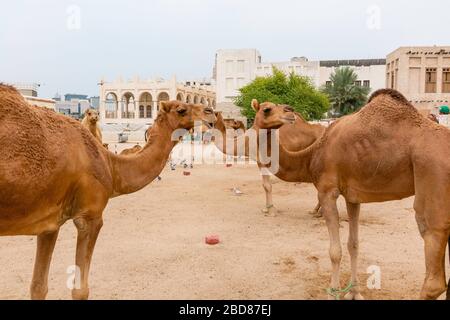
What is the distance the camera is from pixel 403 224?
9.77 metres

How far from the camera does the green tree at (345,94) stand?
51656mm

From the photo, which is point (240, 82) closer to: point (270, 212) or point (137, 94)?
point (137, 94)

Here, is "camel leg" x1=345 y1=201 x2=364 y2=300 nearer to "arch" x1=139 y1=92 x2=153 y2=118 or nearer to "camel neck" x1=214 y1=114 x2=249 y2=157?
"camel neck" x1=214 y1=114 x2=249 y2=157

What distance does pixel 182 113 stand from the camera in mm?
5102

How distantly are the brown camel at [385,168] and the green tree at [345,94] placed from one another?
157 feet

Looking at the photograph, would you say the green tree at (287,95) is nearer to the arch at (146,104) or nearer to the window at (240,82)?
the window at (240,82)

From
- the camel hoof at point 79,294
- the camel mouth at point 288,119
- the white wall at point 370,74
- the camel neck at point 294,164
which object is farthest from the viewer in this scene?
the white wall at point 370,74

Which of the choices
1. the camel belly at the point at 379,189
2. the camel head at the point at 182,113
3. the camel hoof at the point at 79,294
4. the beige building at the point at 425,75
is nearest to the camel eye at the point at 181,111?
the camel head at the point at 182,113

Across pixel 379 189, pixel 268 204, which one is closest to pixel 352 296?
pixel 379 189

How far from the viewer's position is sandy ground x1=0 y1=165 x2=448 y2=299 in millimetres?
5688

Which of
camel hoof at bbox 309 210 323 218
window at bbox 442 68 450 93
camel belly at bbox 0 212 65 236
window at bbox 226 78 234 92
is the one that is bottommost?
camel hoof at bbox 309 210 323 218

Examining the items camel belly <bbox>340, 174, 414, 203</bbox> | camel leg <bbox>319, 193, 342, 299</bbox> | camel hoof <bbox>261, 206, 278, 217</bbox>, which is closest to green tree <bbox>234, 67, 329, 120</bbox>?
camel hoof <bbox>261, 206, 278, 217</bbox>

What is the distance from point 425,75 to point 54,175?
137 feet
